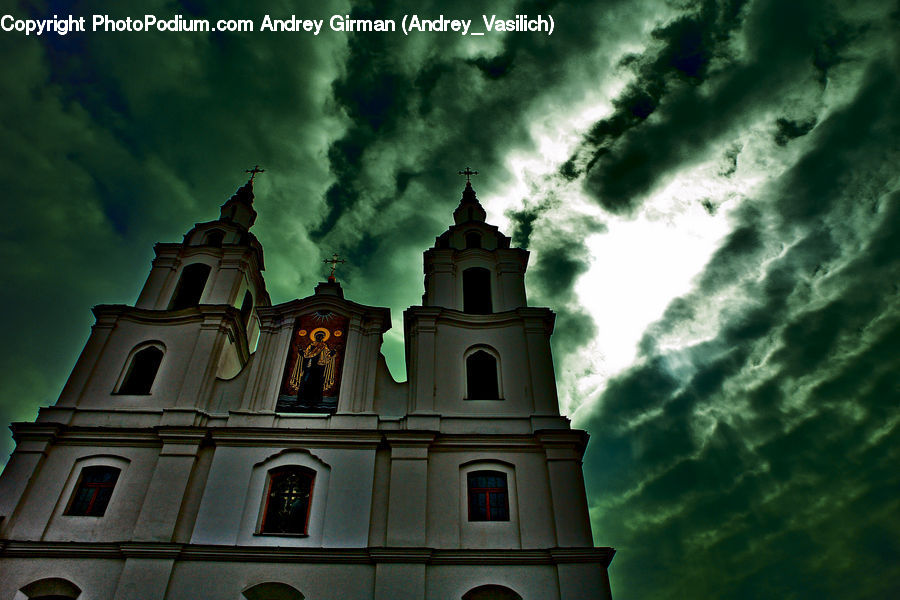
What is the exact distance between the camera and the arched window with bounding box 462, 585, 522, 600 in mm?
14602

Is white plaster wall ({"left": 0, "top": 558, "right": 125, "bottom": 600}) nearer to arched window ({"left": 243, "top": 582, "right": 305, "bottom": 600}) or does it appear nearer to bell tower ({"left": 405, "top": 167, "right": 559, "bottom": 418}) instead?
arched window ({"left": 243, "top": 582, "right": 305, "bottom": 600})

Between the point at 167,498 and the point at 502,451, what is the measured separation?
941cm

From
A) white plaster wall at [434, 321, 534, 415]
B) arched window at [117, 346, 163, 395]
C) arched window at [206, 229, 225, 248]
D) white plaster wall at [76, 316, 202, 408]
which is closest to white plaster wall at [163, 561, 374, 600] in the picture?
white plaster wall at [434, 321, 534, 415]

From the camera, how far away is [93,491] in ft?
54.9

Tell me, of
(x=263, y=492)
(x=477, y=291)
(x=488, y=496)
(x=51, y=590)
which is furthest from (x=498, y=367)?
(x=51, y=590)

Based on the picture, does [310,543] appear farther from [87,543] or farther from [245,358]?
[245,358]

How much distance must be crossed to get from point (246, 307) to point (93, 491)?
9292 mm

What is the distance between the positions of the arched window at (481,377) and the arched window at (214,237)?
12.6 m

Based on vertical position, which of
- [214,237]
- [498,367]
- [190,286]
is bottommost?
[498,367]

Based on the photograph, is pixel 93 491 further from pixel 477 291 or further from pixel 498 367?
pixel 477 291

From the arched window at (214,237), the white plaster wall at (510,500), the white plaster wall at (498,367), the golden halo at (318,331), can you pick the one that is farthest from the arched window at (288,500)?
the arched window at (214,237)

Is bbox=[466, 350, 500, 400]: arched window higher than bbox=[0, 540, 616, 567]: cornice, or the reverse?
bbox=[466, 350, 500, 400]: arched window

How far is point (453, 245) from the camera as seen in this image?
25484 mm

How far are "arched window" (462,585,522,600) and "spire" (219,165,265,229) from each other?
61.5 ft
